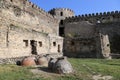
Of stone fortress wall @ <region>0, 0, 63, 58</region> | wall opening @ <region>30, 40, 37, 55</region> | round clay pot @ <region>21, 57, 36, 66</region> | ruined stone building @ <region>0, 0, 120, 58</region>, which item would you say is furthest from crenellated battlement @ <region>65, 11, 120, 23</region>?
round clay pot @ <region>21, 57, 36, 66</region>

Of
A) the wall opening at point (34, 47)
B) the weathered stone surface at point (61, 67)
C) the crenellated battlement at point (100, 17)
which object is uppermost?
the crenellated battlement at point (100, 17)

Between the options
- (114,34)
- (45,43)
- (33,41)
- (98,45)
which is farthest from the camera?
(114,34)

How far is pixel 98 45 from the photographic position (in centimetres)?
2588

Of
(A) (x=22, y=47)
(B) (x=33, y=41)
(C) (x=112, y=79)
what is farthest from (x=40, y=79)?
(B) (x=33, y=41)

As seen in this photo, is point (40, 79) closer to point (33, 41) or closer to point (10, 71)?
point (10, 71)

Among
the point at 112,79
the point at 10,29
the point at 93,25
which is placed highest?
the point at 93,25

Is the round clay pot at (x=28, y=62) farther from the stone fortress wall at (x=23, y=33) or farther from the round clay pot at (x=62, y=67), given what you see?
the stone fortress wall at (x=23, y=33)

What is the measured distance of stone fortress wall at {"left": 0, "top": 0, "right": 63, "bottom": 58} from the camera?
16.3 m

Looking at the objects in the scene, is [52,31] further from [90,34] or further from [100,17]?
[100,17]

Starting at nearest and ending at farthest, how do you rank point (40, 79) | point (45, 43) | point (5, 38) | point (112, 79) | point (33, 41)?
point (40, 79)
point (112, 79)
point (5, 38)
point (33, 41)
point (45, 43)

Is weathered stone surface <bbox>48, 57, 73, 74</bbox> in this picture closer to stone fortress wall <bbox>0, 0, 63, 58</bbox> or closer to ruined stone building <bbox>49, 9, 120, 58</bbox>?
stone fortress wall <bbox>0, 0, 63, 58</bbox>

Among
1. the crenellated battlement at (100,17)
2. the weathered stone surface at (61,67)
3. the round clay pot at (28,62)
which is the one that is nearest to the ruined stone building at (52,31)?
the crenellated battlement at (100,17)

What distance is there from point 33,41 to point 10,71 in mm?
9843

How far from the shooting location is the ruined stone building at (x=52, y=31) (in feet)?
56.6
